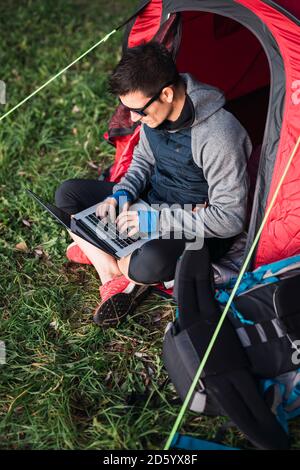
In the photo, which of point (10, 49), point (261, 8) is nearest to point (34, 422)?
point (261, 8)

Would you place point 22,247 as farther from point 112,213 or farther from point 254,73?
point 254,73

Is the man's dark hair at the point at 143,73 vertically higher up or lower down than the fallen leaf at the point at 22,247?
higher up

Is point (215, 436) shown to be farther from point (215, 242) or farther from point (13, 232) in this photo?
point (13, 232)

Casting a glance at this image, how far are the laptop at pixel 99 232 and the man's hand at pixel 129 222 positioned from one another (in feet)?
0.16

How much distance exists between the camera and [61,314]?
3168 millimetres

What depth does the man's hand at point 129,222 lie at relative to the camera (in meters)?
3.02

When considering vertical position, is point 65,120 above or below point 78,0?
below

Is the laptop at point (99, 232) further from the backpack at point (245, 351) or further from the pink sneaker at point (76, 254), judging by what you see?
the backpack at point (245, 351)

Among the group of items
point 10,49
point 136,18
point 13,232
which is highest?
point 10,49

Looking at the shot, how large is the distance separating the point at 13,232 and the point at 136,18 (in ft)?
5.03

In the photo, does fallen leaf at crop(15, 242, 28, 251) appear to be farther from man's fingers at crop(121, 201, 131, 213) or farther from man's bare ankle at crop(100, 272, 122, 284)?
man's fingers at crop(121, 201, 131, 213)

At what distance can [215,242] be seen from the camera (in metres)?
3.04

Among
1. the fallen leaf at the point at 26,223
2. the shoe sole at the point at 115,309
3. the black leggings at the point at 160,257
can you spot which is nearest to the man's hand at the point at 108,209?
the black leggings at the point at 160,257

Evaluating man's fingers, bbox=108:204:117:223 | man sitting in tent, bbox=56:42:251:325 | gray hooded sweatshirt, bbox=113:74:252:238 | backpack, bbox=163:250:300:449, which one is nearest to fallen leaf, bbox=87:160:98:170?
man sitting in tent, bbox=56:42:251:325
